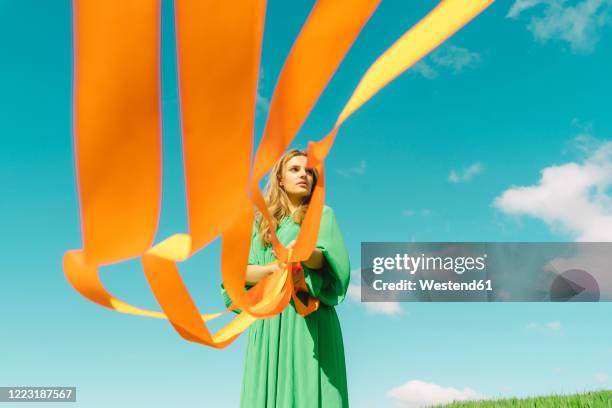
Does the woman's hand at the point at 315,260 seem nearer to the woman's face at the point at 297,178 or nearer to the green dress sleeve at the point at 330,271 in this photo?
the green dress sleeve at the point at 330,271

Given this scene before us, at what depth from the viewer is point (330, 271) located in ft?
8.83

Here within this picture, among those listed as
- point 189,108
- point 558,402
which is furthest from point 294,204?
point 558,402

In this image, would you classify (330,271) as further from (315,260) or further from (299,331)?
(299,331)

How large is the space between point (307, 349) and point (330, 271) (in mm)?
391

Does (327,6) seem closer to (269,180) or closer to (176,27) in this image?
(176,27)

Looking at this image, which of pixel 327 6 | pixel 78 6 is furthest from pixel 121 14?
pixel 327 6

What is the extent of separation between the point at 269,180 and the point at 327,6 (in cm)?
206

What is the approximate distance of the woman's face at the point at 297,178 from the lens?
117 inches

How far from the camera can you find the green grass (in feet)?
19.6

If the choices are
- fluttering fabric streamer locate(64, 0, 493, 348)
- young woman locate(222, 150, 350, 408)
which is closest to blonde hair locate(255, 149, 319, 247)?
young woman locate(222, 150, 350, 408)

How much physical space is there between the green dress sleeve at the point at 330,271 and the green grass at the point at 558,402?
4.15 metres

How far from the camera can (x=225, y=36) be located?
2.94ft

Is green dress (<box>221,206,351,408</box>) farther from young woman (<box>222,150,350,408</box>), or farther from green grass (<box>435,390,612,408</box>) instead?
green grass (<box>435,390,612,408</box>)

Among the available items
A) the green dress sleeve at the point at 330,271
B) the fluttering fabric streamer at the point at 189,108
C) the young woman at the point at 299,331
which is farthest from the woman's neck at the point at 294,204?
the fluttering fabric streamer at the point at 189,108
